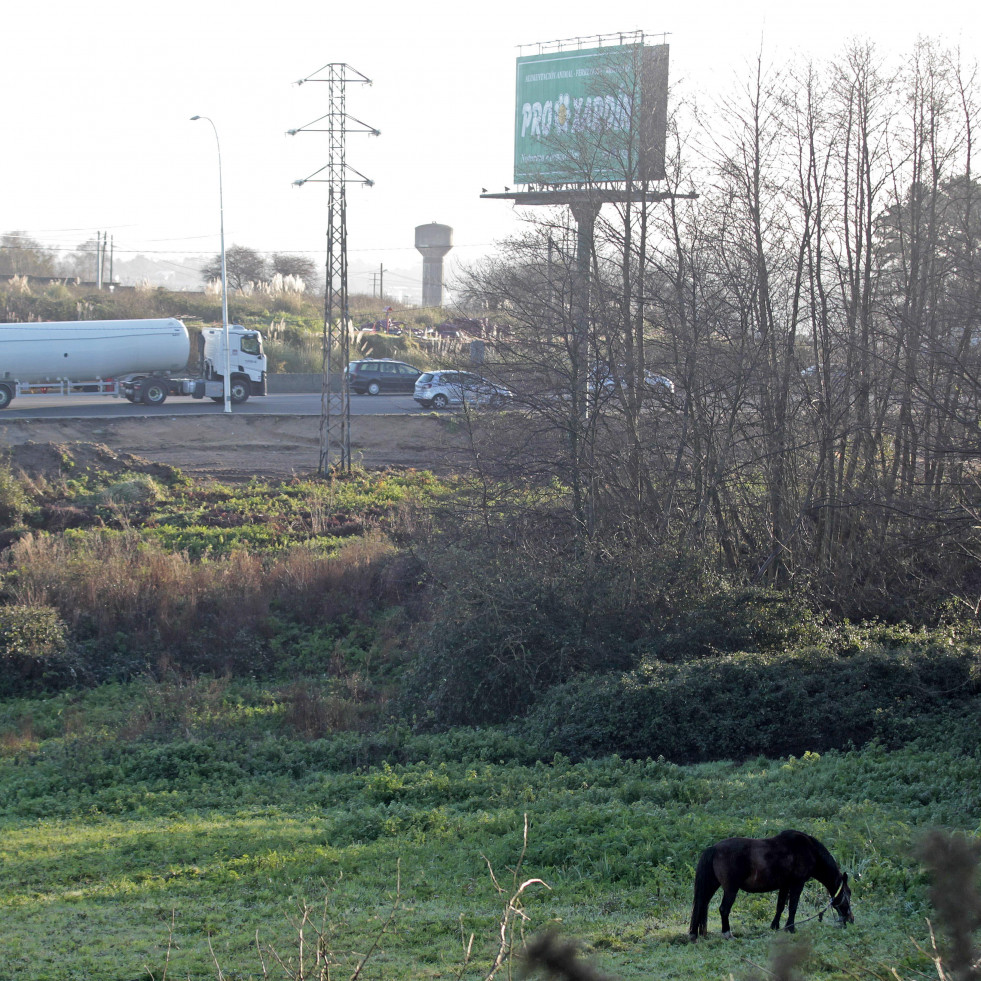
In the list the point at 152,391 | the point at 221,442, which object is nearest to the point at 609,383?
the point at 221,442

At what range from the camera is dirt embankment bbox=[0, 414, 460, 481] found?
88.1ft

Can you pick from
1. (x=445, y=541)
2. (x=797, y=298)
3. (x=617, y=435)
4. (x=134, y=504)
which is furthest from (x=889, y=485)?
(x=134, y=504)

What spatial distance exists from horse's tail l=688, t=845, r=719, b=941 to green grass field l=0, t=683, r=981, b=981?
0.10m

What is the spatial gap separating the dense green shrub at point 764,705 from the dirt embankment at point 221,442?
1667 centimetres

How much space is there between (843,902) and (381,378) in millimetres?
38552

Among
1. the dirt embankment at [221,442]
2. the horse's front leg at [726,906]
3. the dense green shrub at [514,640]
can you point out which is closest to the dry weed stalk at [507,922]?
the horse's front leg at [726,906]

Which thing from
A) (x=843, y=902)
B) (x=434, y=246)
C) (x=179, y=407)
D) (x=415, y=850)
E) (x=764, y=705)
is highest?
(x=434, y=246)

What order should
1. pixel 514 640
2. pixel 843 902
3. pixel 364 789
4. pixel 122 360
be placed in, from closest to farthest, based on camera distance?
pixel 843 902, pixel 364 789, pixel 514 640, pixel 122 360

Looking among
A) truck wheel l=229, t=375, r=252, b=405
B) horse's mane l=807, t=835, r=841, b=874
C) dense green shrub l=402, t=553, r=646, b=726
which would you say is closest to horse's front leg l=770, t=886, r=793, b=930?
horse's mane l=807, t=835, r=841, b=874

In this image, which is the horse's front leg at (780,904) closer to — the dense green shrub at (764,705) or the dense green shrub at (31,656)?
the dense green shrub at (764,705)

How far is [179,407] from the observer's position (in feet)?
124

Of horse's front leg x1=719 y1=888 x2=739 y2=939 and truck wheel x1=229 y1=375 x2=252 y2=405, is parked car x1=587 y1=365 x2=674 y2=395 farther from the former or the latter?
truck wheel x1=229 y1=375 x2=252 y2=405

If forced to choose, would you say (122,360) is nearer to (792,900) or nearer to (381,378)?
(381,378)

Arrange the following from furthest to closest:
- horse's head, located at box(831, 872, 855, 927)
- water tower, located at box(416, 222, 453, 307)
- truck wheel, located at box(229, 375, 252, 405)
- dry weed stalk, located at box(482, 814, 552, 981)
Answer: water tower, located at box(416, 222, 453, 307)
truck wheel, located at box(229, 375, 252, 405)
horse's head, located at box(831, 872, 855, 927)
dry weed stalk, located at box(482, 814, 552, 981)
